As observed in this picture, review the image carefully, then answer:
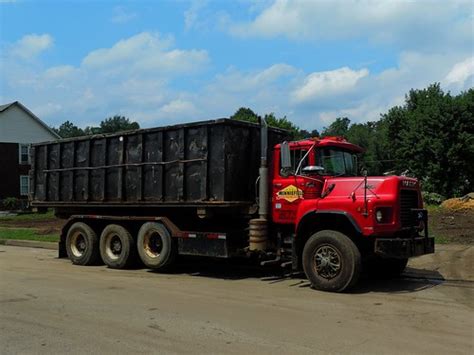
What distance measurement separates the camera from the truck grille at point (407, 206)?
972 cm

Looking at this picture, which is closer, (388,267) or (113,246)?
(388,267)

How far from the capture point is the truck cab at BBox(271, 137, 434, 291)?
30.8 feet

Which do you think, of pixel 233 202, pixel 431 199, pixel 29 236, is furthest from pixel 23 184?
pixel 233 202

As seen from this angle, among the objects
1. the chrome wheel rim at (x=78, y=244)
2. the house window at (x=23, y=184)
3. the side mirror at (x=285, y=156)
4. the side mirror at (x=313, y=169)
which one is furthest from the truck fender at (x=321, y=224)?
the house window at (x=23, y=184)

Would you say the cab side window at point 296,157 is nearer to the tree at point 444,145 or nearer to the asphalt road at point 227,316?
the asphalt road at point 227,316

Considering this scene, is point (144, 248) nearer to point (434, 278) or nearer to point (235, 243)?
point (235, 243)

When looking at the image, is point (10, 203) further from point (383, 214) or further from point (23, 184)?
point (383, 214)

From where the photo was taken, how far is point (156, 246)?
41.4 ft

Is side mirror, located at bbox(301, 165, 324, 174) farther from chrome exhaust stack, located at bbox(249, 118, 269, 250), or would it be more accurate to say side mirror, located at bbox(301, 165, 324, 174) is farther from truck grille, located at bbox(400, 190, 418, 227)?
truck grille, located at bbox(400, 190, 418, 227)

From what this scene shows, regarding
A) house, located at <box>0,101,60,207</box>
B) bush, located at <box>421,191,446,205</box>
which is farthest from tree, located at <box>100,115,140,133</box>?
bush, located at <box>421,191,446,205</box>

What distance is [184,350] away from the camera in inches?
231

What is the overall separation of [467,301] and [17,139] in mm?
45337

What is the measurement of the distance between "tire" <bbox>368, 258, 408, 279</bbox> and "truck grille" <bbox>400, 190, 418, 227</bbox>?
4.03 feet

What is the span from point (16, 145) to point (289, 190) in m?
41.9
